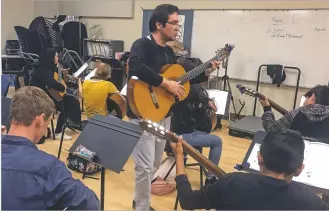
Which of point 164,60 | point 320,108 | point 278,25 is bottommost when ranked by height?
point 320,108

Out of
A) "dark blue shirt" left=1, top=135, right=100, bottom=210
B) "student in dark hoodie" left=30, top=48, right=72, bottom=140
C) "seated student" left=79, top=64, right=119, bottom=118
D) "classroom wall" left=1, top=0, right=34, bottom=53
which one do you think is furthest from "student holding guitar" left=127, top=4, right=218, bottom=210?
"classroom wall" left=1, top=0, right=34, bottom=53

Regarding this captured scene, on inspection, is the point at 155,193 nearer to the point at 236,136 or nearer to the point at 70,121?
the point at 70,121

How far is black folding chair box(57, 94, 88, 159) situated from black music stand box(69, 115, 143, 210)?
1743 mm

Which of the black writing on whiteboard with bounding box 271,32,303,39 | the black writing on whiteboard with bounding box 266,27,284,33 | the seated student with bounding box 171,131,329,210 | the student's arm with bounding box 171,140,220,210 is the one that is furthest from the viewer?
the black writing on whiteboard with bounding box 266,27,284,33

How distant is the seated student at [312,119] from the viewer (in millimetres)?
2404

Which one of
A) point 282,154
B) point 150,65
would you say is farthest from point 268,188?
point 150,65

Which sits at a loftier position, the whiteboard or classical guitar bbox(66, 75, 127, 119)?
the whiteboard

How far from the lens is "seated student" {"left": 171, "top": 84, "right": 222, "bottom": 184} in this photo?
301cm

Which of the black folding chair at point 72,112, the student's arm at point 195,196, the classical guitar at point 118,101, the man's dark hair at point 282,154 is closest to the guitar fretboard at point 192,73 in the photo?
the student's arm at point 195,196

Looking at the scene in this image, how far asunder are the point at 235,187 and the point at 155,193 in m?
1.81

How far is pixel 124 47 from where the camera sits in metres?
6.92

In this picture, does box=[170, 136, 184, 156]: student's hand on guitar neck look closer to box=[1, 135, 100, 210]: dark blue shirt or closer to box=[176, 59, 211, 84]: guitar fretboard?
box=[1, 135, 100, 210]: dark blue shirt

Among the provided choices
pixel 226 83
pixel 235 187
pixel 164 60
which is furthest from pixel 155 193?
pixel 226 83

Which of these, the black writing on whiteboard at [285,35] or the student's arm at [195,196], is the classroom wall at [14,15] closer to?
the black writing on whiteboard at [285,35]
